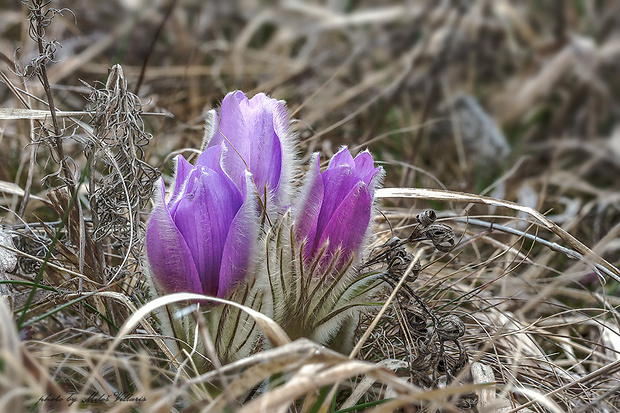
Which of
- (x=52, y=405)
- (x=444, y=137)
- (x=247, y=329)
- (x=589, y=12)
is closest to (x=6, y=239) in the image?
(x=52, y=405)

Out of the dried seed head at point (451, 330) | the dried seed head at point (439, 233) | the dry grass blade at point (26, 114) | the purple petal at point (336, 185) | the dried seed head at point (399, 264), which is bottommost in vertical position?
the dried seed head at point (451, 330)

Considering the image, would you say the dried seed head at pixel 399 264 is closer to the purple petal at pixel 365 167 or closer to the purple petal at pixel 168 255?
the purple petal at pixel 365 167

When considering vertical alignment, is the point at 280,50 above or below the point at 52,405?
above

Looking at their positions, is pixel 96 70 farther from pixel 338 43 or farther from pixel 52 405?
pixel 52 405

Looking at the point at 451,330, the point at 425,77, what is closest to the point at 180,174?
the point at 451,330

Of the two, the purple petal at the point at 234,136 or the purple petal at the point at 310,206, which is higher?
the purple petal at the point at 234,136

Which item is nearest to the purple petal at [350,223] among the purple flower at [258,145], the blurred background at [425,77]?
the purple flower at [258,145]

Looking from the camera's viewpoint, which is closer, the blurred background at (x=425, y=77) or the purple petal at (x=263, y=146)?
the purple petal at (x=263, y=146)
